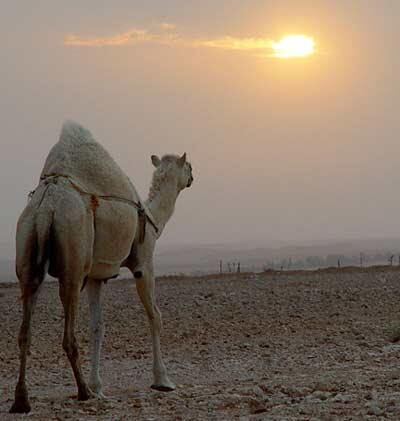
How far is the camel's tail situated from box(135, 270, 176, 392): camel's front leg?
80.8 inches

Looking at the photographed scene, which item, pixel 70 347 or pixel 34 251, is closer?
pixel 34 251

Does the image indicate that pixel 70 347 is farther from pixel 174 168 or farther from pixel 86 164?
pixel 174 168

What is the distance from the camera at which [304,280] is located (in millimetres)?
25891

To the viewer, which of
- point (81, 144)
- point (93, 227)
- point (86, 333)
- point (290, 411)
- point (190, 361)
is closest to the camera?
point (290, 411)

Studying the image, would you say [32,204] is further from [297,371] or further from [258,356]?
[258,356]

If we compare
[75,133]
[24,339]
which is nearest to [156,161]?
[75,133]

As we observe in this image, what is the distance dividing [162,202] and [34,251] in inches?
130

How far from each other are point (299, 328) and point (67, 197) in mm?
8373

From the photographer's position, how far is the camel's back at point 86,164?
9.48m

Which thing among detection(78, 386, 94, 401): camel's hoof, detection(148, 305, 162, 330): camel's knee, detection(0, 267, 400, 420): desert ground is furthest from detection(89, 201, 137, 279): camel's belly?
detection(0, 267, 400, 420): desert ground

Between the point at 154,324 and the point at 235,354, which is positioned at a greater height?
the point at 154,324

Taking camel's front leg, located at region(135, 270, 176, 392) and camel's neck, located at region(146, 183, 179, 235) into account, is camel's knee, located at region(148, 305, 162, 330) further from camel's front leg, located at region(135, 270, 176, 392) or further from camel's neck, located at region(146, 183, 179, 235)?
camel's neck, located at region(146, 183, 179, 235)

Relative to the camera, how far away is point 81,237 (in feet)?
29.0

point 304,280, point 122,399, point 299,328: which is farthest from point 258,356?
point 304,280
